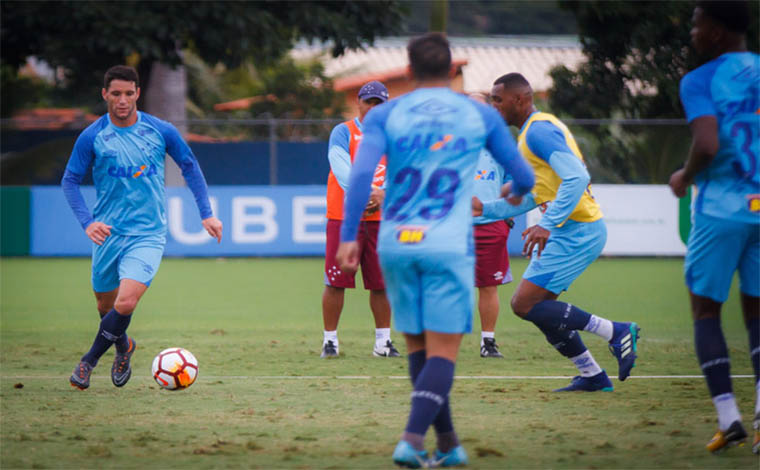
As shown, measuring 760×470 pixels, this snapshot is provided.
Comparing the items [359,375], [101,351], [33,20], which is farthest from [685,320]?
[33,20]

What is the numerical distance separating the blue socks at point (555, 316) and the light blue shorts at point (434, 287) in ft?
7.08

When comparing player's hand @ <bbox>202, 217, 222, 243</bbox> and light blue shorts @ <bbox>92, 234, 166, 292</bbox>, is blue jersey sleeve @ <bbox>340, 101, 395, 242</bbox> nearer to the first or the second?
player's hand @ <bbox>202, 217, 222, 243</bbox>

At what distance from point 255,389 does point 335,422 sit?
4.53 ft

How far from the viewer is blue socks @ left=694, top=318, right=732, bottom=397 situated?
5.49 meters

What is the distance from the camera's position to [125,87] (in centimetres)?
749

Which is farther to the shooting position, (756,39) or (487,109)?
(756,39)

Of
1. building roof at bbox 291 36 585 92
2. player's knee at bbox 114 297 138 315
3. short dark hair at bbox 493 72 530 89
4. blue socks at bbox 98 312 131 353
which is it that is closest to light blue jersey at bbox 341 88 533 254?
short dark hair at bbox 493 72 530 89

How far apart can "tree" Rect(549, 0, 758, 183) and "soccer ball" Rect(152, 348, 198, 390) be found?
54.8ft

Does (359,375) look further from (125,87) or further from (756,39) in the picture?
(756,39)

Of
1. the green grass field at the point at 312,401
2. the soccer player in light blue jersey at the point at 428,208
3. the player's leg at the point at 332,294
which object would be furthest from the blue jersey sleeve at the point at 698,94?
the player's leg at the point at 332,294

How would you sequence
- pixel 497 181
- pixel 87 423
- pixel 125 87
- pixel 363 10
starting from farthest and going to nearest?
pixel 363 10, pixel 497 181, pixel 125 87, pixel 87 423

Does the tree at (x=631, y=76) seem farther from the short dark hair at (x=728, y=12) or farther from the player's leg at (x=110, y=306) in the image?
the short dark hair at (x=728, y=12)

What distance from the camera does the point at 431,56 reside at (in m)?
5.07

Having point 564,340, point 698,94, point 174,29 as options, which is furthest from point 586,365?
point 174,29
